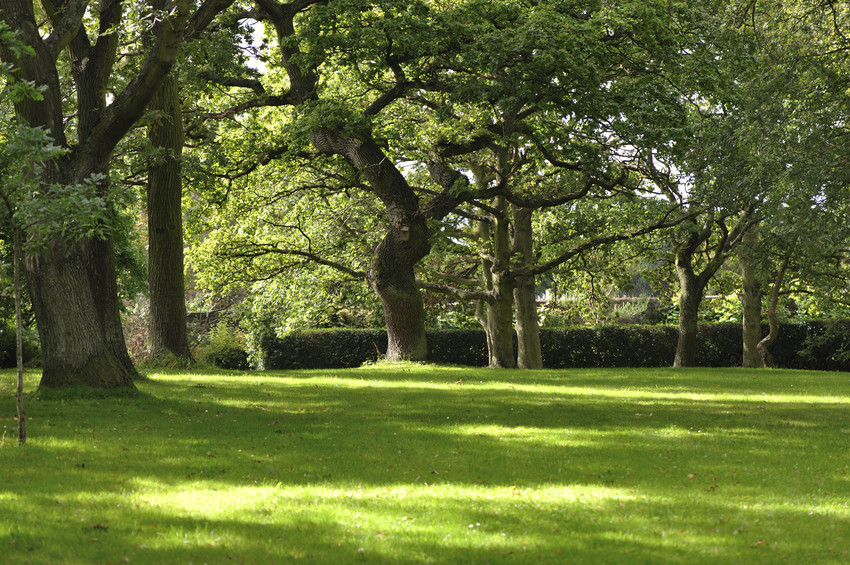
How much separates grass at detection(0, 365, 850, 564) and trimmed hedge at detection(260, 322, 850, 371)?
14.5 meters

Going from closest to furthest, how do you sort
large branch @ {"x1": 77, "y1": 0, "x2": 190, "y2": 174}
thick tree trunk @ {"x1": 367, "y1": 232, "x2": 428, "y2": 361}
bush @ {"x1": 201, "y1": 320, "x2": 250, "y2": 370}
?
1. large branch @ {"x1": 77, "y1": 0, "x2": 190, "y2": 174}
2. thick tree trunk @ {"x1": 367, "y1": 232, "x2": 428, "y2": 361}
3. bush @ {"x1": 201, "y1": 320, "x2": 250, "y2": 370}

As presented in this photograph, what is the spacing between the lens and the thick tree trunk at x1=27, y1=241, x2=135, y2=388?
11883mm

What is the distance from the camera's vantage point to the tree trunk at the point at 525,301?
25.3 meters

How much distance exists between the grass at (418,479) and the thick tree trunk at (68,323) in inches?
18.3

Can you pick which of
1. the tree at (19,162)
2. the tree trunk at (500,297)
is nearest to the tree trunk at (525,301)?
the tree trunk at (500,297)

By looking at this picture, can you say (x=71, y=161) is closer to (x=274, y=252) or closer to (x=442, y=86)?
(x=442, y=86)

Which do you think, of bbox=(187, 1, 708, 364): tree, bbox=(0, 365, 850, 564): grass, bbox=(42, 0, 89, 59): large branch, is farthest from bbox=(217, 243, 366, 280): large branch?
bbox=(42, 0, 89, 59): large branch

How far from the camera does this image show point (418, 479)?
8281mm

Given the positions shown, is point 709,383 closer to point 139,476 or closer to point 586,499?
point 586,499

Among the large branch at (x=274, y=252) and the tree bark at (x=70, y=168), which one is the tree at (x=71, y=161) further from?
the large branch at (x=274, y=252)

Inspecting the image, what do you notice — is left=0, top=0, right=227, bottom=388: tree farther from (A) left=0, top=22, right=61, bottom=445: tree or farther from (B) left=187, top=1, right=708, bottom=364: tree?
(B) left=187, top=1, right=708, bottom=364: tree

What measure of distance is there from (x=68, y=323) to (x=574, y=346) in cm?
2058

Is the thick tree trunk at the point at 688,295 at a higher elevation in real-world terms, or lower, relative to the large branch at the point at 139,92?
lower

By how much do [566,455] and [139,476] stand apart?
4.71m
